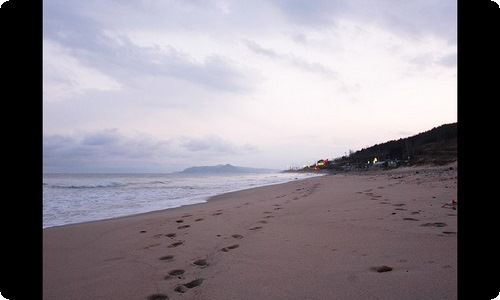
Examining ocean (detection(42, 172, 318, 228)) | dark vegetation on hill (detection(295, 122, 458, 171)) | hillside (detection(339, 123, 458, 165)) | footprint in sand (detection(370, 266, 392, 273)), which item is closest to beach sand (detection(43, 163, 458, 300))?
footprint in sand (detection(370, 266, 392, 273))

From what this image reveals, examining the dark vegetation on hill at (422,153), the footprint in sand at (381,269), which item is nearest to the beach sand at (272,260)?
the footprint in sand at (381,269)

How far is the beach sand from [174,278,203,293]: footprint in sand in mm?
16

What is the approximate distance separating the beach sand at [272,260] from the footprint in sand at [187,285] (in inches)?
0.6

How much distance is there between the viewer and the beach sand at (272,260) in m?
2.34

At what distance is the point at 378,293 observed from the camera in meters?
2.14

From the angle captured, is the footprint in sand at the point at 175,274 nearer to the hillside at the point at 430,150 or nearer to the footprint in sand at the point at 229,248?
the footprint in sand at the point at 229,248

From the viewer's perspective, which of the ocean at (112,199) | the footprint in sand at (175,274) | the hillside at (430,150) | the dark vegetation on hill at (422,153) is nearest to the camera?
the footprint in sand at (175,274)

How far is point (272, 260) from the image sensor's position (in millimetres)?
3076

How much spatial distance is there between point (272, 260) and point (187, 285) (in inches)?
35.9

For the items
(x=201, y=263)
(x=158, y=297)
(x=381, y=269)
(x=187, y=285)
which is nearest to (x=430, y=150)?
(x=381, y=269)
